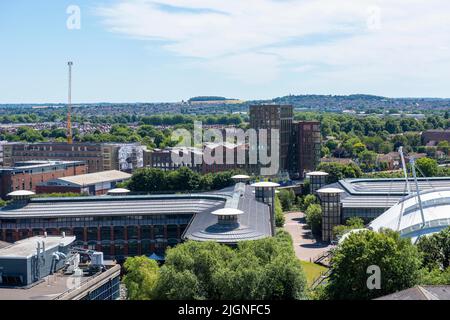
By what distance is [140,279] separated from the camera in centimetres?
4250

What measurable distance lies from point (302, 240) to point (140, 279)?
29403 millimetres

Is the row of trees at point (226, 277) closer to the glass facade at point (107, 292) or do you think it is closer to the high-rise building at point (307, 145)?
the glass facade at point (107, 292)

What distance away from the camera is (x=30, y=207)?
6134cm

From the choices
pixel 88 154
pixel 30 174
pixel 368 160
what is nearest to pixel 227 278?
pixel 30 174

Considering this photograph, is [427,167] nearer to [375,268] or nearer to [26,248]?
[375,268]

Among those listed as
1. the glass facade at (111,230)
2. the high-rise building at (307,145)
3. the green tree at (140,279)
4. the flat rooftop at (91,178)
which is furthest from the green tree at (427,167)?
the green tree at (140,279)

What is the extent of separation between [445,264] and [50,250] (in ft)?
78.9

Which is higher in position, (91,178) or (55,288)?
(55,288)

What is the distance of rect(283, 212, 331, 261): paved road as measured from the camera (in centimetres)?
6220

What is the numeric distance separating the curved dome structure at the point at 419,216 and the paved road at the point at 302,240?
21.4 feet

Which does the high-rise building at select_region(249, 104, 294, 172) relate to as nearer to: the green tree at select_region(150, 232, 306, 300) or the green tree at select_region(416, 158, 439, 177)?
the green tree at select_region(416, 158, 439, 177)

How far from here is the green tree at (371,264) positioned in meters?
35.1

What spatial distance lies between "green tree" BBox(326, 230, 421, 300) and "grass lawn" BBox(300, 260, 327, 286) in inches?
553
